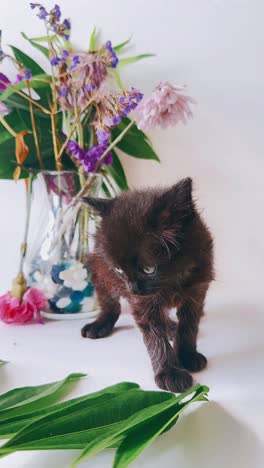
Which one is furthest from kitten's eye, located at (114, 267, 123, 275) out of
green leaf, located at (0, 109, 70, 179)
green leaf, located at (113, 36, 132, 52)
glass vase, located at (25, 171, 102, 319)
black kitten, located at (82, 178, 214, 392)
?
green leaf, located at (113, 36, 132, 52)

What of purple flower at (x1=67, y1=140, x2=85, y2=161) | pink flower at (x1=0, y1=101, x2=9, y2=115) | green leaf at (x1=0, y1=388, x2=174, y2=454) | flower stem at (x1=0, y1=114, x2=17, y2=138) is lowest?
green leaf at (x1=0, y1=388, x2=174, y2=454)

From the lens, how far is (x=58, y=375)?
0.74 m

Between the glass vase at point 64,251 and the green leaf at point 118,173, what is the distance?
0.10m

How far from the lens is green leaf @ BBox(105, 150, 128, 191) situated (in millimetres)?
1188

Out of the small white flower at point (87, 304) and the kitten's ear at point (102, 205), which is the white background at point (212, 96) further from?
the kitten's ear at point (102, 205)

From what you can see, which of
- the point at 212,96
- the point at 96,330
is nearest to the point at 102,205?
the point at 96,330

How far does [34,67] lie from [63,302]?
23.1 inches

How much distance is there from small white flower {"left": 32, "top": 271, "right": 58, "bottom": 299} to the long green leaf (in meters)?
0.57

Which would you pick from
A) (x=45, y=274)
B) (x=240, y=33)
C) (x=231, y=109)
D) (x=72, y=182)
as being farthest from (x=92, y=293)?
(x=240, y=33)

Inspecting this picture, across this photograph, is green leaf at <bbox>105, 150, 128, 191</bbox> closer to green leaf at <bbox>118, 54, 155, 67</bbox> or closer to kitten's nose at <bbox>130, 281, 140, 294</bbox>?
green leaf at <bbox>118, 54, 155, 67</bbox>

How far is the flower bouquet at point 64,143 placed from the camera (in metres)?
0.97

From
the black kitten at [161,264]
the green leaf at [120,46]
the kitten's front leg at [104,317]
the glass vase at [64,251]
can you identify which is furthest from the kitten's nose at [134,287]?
the green leaf at [120,46]

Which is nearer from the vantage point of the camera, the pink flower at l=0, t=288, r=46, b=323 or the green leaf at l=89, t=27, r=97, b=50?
the pink flower at l=0, t=288, r=46, b=323

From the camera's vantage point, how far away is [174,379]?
2.20 ft
